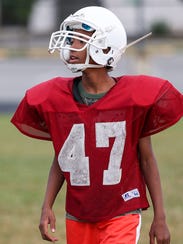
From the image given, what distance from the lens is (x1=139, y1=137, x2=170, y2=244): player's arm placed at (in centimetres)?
483

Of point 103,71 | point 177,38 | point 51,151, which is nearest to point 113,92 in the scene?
point 103,71

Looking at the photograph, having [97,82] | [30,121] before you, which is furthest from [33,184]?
A: [97,82]

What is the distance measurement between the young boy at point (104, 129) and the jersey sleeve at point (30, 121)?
0.10m

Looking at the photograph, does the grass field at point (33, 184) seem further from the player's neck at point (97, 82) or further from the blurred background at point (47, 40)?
the blurred background at point (47, 40)

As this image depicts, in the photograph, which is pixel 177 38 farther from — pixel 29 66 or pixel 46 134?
pixel 46 134

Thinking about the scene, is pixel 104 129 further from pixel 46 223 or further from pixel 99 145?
pixel 46 223

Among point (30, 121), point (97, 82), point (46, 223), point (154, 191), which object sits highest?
point (97, 82)

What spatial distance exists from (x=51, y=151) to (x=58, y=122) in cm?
765

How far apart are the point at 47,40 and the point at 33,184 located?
1035 inches

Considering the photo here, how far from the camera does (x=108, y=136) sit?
482cm

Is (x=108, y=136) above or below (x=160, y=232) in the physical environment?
above

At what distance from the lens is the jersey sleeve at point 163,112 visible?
486 cm

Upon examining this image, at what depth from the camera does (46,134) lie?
5121 millimetres

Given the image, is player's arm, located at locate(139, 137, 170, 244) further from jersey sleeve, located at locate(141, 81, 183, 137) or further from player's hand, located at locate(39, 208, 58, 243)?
player's hand, located at locate(39, 208, 58, 243)
